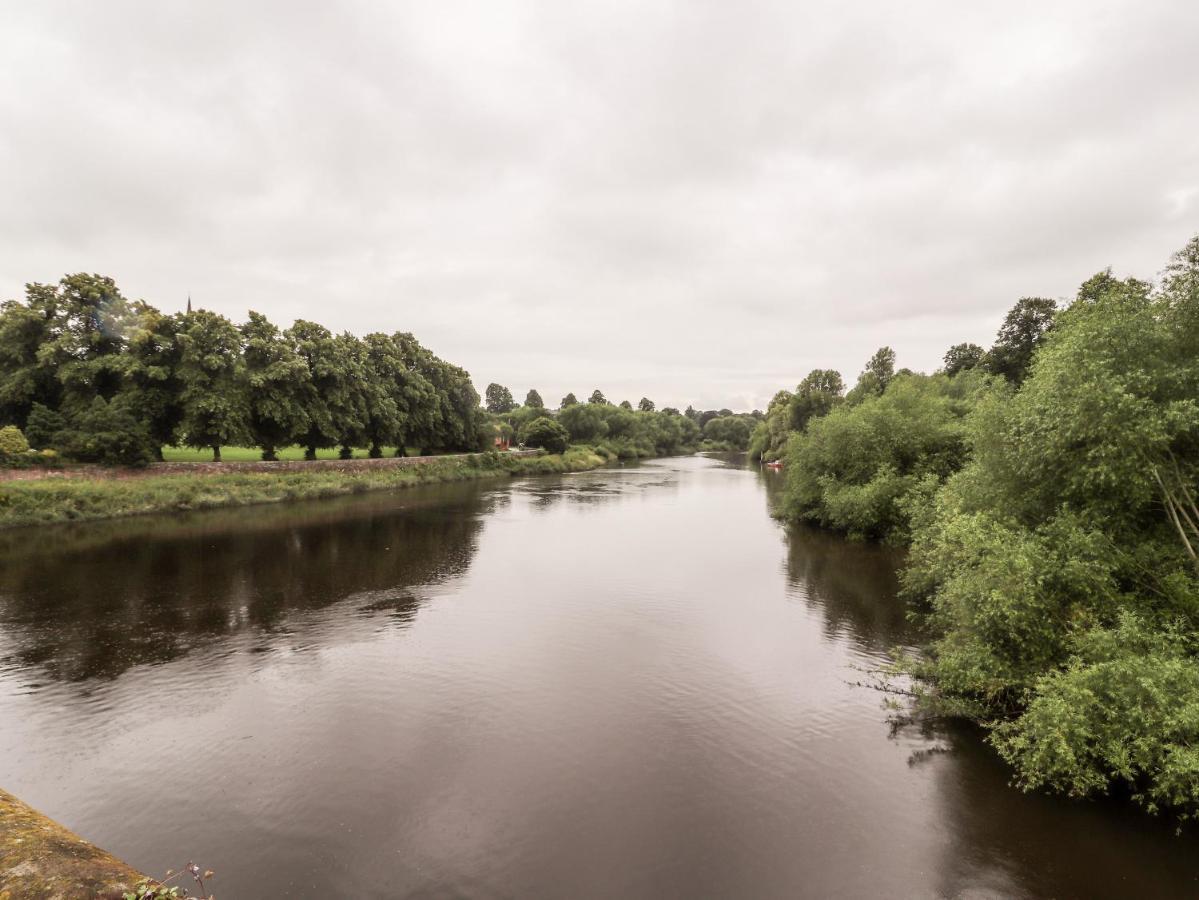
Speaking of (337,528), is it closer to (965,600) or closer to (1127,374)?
(965,600)

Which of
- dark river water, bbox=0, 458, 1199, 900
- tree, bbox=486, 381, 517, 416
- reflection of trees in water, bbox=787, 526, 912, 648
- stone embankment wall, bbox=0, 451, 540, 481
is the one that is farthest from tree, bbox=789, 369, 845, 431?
tree, bbox=486, 381, 517, 416

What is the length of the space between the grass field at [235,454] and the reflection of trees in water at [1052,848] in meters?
52.2

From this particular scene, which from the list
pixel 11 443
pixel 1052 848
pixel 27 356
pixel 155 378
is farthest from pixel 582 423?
pixel 1052 848

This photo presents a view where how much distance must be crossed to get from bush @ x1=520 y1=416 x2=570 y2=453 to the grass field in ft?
78.2

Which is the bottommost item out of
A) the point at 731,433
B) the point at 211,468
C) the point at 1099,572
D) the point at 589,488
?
the point at 589,488

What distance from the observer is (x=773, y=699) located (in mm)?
13617

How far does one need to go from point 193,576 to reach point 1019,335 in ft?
217

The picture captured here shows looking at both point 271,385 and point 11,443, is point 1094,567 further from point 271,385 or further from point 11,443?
point 271,385

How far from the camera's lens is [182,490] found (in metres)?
38.5

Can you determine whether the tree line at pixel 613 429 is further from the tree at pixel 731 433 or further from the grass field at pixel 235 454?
the grass field at pixel 235 454

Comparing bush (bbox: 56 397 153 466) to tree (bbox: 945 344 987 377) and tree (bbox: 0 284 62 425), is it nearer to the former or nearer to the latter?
tree (bbox: 0 284 62 425)

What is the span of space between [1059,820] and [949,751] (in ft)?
7.33

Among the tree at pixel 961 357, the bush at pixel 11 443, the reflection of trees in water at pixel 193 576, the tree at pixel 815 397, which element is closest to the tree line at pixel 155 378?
the bush at pixel 11 443

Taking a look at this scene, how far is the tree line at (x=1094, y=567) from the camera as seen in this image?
866cm
